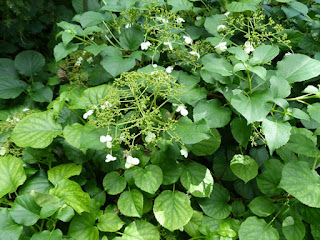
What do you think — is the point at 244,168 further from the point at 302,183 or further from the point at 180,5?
the point at 180,5

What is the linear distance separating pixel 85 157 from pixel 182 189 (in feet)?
1.66

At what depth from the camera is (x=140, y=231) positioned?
1.16 metres

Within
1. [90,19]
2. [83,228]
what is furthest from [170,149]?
[90,19]

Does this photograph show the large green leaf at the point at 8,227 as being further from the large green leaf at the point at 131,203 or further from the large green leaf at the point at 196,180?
the large green leaf at the point at 196,180

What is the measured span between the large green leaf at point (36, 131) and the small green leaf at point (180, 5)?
857mm

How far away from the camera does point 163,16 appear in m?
1.43

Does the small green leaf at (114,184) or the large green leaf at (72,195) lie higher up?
the large green leaf at (72,195)

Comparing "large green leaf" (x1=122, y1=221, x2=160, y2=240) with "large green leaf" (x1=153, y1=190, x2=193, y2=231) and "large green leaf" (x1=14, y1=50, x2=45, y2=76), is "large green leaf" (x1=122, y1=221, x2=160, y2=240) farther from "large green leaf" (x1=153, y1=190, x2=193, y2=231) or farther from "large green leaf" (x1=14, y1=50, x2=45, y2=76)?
"large green leaf" (x1=14, y1=50, x2=45, y2=76)

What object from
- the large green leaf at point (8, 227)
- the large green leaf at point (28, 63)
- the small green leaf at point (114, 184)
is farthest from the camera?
the large green leaf at point (28, 63)

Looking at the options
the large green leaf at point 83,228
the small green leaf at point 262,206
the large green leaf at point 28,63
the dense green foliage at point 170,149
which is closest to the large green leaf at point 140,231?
the dense green foliage at point 170,149

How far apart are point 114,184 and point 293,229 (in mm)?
800

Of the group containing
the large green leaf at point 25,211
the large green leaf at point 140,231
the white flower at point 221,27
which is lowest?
the large green leaf at point 140,231

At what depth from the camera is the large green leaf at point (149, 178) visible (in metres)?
1.11

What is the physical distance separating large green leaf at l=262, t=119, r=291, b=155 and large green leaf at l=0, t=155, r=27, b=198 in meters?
0.99
